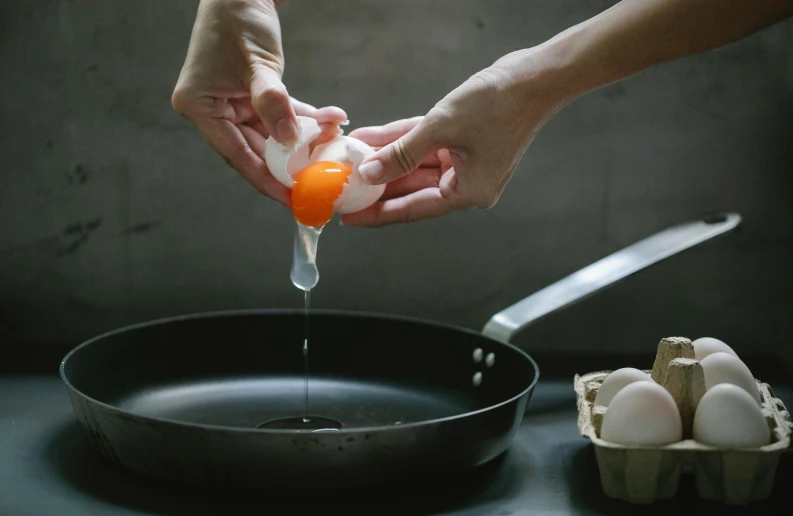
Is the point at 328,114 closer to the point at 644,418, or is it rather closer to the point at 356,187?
the point at 356,187

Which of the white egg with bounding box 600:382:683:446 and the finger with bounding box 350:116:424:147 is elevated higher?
the finger with bounding box 350:116:424:147

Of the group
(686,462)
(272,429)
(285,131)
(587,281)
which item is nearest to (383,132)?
(285,131)

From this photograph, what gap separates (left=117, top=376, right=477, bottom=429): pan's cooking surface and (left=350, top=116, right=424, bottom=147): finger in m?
0.38

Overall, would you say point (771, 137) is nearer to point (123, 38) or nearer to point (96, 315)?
point (123, 38)

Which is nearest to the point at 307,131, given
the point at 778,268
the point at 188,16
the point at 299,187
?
the point at 299,187

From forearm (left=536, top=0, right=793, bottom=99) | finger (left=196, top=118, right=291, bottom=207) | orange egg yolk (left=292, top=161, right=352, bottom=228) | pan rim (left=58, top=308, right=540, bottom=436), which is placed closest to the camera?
pan rim (left=58, top=308, right=540, bottom=436)

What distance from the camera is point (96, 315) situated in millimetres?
1516

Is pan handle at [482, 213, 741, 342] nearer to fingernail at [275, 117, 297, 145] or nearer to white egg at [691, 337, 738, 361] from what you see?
white egg at [691, 337, 738, 361]

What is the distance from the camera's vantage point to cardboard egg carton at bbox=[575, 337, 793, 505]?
2.87ft

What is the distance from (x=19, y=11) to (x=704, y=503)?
1.28 metres

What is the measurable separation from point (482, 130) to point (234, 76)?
1.29ft

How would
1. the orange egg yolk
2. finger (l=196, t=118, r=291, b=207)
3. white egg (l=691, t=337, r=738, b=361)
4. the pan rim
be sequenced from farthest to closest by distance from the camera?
finger (l=196, t=118, r=291, b=207) → the orange egg yolk → white egg (l=691, t=337, r=738, b=361) → the pan rim

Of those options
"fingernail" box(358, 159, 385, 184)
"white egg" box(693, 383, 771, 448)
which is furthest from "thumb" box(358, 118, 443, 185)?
"white egg" box(693, 383, 771, 448)

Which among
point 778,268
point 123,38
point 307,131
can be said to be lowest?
point 778,268
